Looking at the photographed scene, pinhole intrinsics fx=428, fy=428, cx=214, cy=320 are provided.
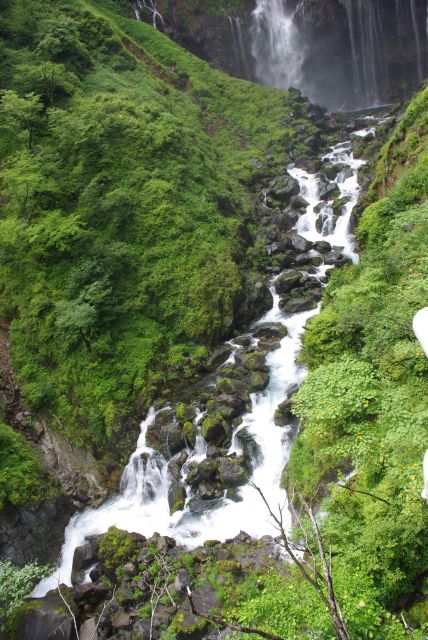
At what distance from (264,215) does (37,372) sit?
1356 centimetres

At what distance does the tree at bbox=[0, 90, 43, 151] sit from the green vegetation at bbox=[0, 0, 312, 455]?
8cm

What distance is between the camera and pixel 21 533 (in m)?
11.6

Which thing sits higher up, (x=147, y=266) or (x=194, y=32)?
(x=194, y=32)

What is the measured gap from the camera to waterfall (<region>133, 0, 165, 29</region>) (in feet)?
119

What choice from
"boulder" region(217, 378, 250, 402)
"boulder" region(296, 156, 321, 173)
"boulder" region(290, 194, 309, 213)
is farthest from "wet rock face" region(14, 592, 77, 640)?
"boulder" region(296, 156, 321, 173)

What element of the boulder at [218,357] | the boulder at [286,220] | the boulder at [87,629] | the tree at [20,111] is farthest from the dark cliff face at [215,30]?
the boulder at [87,629]

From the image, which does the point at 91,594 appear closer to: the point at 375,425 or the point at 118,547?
the point at 118,547

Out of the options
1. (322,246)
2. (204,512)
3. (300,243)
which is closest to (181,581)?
(204,512)

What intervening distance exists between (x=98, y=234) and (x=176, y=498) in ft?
32.9

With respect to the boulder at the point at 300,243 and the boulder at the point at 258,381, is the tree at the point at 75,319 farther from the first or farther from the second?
the boulder at the point at 300,243

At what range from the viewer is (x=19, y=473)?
1210 centimetres

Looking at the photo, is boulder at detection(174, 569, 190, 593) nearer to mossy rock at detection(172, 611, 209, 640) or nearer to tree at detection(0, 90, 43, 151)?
mossy rock at detection(172, 611, 209, 640)

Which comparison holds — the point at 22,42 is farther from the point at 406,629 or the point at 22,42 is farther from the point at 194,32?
the point at 406,629

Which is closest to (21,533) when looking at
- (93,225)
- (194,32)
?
(93,225)
